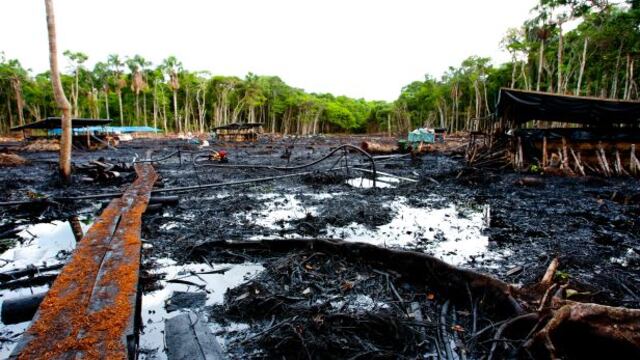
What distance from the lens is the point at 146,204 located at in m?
6.38

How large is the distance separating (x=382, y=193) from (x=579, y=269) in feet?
17.3

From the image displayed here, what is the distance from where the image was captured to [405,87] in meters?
66.8

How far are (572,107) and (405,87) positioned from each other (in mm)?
57702

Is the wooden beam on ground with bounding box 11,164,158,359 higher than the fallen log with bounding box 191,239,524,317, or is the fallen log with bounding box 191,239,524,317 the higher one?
the wooden beam on ground with bounding box 11,164,158,359

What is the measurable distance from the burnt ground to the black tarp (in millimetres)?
2923

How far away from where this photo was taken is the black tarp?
38.0ft

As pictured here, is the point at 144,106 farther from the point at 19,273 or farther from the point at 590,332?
the point at 590,332

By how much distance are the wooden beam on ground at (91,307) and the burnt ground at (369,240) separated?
1.42ft

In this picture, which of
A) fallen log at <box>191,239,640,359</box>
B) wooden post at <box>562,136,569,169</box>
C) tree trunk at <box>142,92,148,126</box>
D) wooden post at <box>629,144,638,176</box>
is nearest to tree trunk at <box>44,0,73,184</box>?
fallen log at <box>191,239,640,359</box>

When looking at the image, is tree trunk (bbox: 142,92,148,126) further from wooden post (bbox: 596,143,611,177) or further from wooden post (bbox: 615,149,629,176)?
wooden post (bbox: 615,149,629,176)

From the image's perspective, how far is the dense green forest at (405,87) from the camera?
27094mm

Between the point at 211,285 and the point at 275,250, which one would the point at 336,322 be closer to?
the point at 211,285

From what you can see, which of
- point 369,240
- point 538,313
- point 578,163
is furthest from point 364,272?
point 578,163

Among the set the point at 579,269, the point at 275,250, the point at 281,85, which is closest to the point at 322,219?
the point at 275,250
